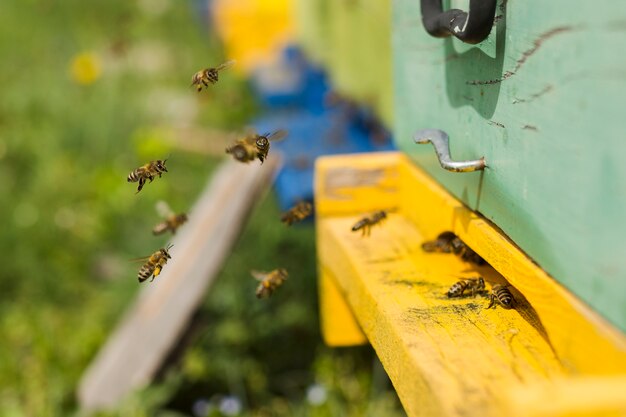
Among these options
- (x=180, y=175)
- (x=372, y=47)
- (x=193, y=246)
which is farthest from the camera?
(x=180, y=175)

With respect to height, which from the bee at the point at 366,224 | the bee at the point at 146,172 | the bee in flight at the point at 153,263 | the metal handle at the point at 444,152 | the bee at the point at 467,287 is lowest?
the bee in flight at the point at 153,263

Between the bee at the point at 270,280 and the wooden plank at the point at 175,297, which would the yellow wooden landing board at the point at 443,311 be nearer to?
the bee at the point at 270,280

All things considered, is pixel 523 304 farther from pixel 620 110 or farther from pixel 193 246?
pixel 193 246

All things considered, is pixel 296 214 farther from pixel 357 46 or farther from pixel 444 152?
pixel 357 46

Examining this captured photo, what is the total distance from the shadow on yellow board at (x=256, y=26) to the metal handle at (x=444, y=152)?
5.07 metres

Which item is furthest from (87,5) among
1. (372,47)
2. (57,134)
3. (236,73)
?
(372,47)

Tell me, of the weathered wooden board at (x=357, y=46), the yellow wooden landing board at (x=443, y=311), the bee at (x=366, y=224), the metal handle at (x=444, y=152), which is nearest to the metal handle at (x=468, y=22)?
the metal handle at (x=444, y=152)

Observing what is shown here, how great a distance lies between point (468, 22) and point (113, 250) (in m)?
3.53

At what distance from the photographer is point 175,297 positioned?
2828 mm

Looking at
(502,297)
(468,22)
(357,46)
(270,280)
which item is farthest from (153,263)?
(357,46)

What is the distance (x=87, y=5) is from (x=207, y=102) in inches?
124

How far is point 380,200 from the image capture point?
2.06 m

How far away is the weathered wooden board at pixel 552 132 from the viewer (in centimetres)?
93

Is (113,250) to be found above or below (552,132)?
below
